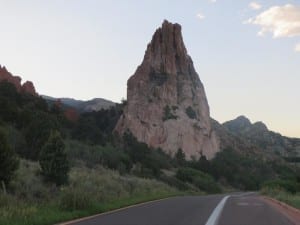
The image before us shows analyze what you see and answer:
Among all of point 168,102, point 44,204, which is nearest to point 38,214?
point 44,204

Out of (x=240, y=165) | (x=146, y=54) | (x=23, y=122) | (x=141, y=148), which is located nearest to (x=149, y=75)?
(x=146, y=54)

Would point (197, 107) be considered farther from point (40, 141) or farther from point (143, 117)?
point (40, 141)

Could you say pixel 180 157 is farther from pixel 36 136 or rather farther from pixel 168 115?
pixel 36 136

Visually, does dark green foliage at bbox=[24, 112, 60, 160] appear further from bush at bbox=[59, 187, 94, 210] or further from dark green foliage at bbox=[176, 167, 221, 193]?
dark green foliage at bbox=[176, 167, 221, 193]

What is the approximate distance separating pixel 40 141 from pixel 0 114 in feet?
44.1

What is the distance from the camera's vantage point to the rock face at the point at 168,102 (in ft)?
405

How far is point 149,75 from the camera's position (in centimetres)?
12962

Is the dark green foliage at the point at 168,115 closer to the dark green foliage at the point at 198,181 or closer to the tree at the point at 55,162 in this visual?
the dark green foliage at the point at 198,181

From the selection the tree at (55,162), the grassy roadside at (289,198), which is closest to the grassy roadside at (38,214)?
the grassy roadside at (289,198)

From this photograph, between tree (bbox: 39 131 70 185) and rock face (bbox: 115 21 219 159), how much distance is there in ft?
285

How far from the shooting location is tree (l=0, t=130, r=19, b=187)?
24.3 metres

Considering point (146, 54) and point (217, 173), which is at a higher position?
point (146, 54)

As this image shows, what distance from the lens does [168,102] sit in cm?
12669

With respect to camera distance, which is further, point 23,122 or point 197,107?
point 197,107
